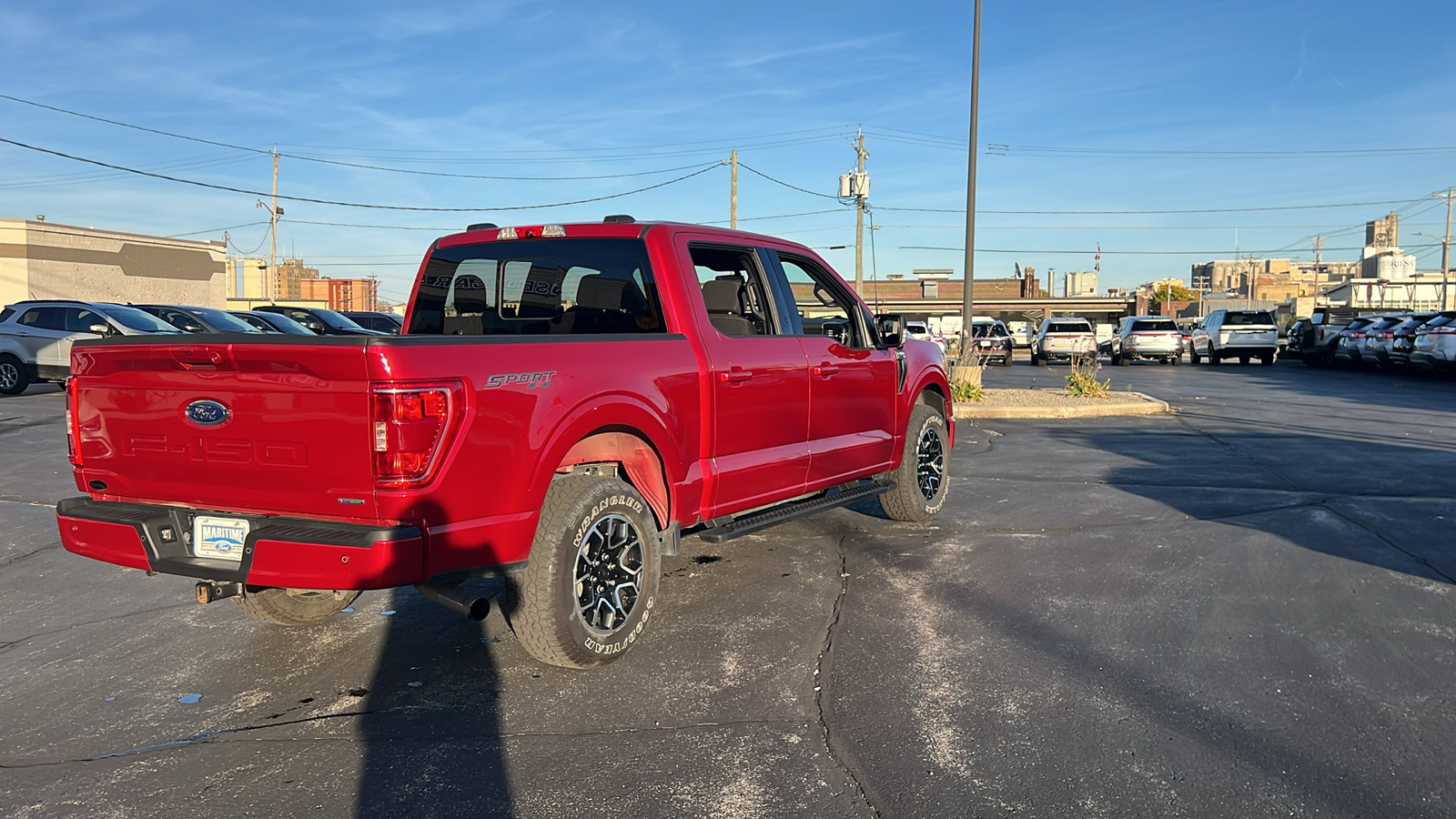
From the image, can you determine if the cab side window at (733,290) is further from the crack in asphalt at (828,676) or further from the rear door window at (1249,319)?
the rear door window at (1249,319)

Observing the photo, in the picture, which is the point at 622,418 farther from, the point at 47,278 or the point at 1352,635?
the point at 47,278

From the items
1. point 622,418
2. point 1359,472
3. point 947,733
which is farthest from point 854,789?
point 1359,472

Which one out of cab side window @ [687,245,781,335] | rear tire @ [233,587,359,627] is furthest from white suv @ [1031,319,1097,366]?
rear tire @ [233,587,359,627]

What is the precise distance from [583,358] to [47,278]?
49669mm

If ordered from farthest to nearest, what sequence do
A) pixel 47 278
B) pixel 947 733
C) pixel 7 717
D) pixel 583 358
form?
pixel 47 278
pixel 583 358
pixel 7 717
pixel 947 733

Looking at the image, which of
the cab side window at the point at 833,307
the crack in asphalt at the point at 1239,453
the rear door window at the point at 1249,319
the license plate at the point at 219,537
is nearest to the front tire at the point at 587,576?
the license plate at the point at 219,537

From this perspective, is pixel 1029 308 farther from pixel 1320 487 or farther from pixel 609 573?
pixel 609 573

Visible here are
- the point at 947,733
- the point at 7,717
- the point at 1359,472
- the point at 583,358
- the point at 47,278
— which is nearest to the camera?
the point at 947,733

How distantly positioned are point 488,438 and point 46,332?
1932 centimetres

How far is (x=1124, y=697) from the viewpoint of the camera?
4453 mm

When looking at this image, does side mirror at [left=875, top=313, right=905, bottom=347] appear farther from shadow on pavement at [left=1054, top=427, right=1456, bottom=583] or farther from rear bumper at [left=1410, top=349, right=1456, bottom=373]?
rear bumper at [left=1410, top=349, right=1456, bottom=373]

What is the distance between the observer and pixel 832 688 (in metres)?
4.59

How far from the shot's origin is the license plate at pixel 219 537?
168 inches

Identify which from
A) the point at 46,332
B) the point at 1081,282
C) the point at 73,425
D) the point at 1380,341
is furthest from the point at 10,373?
the point at 1081,282
